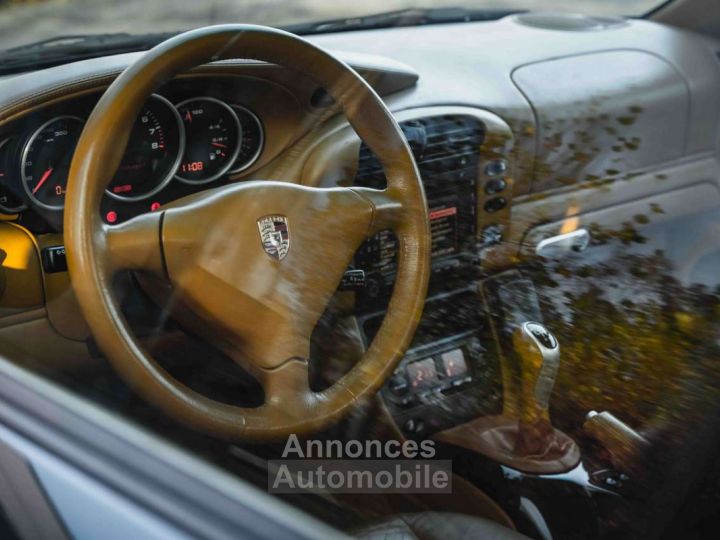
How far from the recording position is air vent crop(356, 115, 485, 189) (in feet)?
8.84

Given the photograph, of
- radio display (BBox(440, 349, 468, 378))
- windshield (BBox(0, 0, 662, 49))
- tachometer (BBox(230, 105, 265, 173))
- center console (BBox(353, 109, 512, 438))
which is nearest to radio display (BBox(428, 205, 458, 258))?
center console (BBox(353, 109, 512, 438))

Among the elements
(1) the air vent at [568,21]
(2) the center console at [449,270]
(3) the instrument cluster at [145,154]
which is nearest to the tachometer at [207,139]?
(3) the instrument cluster at [145,154]

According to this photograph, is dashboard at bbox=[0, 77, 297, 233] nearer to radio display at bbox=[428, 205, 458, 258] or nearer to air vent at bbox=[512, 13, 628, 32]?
radio display at bbox=[428, 205, 458, 258]

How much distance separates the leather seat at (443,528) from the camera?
181 centimetres

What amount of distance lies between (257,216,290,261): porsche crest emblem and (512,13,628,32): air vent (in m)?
1.96

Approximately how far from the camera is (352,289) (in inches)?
93.4

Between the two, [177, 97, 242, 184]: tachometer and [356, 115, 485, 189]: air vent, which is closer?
[177, 97, 242, 184]: tachometer

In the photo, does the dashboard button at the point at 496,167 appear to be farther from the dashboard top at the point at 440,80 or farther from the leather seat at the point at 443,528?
the leather seat at the point at 443,528

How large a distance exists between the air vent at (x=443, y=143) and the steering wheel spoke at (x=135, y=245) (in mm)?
897

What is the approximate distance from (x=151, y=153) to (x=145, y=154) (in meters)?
0.02

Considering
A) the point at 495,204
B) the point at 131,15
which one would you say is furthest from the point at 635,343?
the point at 131,15

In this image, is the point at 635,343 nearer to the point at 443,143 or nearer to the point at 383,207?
the point at 383,207

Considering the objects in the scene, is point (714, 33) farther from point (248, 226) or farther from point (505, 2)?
point (248, 226)

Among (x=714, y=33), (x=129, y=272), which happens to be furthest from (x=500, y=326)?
(x=714, y=33)
